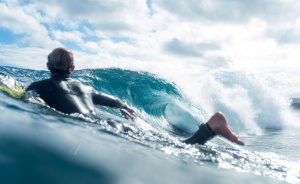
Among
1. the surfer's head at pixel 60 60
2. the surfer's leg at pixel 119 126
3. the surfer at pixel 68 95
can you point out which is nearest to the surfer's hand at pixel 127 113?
the surfer at pixel 68 95

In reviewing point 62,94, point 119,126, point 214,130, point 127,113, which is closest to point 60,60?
point 62,94

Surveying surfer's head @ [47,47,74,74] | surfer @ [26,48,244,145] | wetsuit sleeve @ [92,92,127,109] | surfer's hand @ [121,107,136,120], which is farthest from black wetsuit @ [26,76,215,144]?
surfer's hand @ [121,107,136,120]

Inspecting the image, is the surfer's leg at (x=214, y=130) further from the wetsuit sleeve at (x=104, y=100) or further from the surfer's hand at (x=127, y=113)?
the wetsuit sleeve at (x=104, y=100)

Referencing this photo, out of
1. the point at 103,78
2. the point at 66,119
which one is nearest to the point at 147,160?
the point at 66,119

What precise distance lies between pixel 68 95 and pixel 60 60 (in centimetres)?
55

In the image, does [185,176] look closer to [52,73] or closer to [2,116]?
[2,116]

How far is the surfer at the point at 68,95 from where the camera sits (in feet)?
14.0

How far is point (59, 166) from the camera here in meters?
2.19

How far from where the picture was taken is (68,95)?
14.2 feet

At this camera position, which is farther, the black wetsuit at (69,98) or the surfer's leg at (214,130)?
the surfer's leg at (214,130)

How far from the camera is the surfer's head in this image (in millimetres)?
4332

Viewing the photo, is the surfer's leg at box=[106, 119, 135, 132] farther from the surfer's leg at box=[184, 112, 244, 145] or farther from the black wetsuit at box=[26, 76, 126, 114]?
the surfer's leg at box=[184, 112, 244, 145]

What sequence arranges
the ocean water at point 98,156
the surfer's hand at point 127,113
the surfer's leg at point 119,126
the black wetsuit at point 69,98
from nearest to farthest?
the ocean water at point 98,156 < the surfer's leg at point 119,126 < the black wetsuit at point 69,98 < the surfer's hand at point 127,113

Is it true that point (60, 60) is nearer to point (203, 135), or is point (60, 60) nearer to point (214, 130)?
point (203, 135)
